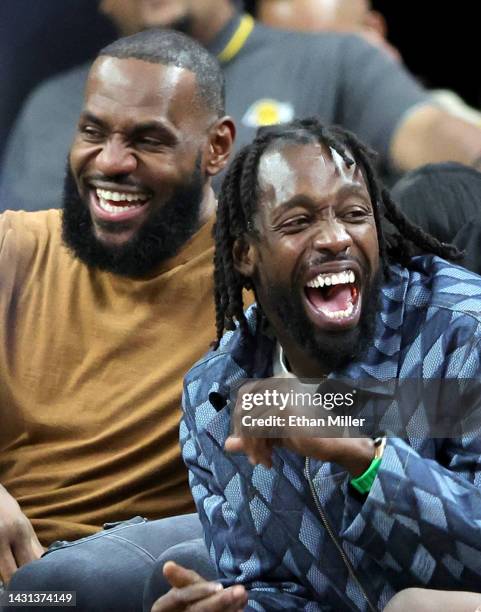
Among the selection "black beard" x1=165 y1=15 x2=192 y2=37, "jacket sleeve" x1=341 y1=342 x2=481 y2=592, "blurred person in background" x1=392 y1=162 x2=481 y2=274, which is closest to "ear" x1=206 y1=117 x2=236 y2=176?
"blurred person in background" x1=392 y1=162 x2=481 y2=274

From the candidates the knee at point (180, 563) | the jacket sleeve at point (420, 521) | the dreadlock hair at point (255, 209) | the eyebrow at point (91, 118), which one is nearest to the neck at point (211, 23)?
the eyebrow at point (91, 118)

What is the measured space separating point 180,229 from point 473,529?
3.27 feet

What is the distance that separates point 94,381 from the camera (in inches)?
106

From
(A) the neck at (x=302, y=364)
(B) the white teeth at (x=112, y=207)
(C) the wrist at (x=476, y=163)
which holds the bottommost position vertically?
(C) the wrist at (x=476, y=163)

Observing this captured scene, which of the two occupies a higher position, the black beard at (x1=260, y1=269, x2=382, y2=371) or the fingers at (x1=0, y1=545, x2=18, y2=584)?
the black beard at (x1=260, y1=269, x2=382, y2=371)

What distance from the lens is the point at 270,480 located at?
87.1 inches

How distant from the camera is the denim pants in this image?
2.33 metres

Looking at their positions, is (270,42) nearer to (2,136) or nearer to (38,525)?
(2,136)

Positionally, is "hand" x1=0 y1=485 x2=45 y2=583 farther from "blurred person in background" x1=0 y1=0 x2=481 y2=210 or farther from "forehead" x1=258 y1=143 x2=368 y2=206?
"blurred person in background" x1=0 y1=0 x2=481 y2=210

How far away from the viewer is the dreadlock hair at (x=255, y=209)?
2.32m

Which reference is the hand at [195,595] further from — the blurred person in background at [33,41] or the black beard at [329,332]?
the blurred person in background at [33,41]

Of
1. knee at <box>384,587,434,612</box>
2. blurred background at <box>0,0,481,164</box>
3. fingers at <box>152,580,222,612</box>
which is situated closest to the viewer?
knee at <box>384,587,434,612</box>

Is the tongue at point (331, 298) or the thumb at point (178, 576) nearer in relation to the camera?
the thumb at point (178, 576)

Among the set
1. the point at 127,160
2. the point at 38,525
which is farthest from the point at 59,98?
the point at 38,525
